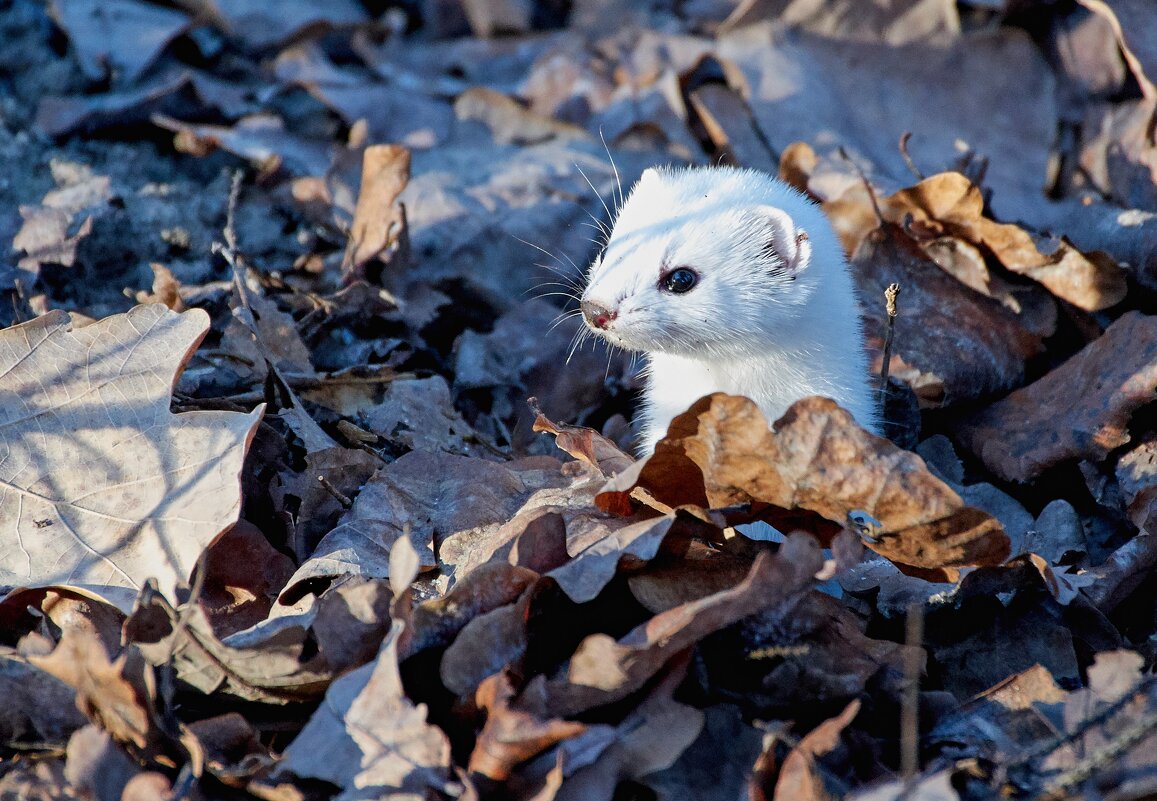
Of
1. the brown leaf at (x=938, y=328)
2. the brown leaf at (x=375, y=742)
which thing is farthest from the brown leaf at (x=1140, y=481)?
the brown leaf at (x=375, y=742)

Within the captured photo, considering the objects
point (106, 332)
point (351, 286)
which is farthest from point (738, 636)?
point (351, 286)

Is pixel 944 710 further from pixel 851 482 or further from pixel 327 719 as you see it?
pixel 327 719

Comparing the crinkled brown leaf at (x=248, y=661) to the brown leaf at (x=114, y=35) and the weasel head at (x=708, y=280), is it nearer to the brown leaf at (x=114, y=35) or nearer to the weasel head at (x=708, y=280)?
the weasel head at (x=708, y=280)

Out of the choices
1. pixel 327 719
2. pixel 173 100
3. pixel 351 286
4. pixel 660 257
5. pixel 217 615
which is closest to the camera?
pixel 327 719

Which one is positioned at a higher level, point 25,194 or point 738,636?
point 25,194

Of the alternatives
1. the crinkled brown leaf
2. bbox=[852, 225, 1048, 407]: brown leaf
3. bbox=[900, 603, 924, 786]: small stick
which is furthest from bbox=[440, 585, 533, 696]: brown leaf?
bbox=[852, 225, 1048, 407]: brown leaf

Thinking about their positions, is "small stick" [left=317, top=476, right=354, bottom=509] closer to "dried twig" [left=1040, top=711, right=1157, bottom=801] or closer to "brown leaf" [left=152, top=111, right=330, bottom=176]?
"dried twig" [left=1040, top=711, right=1157, bottom=801]

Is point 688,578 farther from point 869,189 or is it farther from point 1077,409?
point 869,189

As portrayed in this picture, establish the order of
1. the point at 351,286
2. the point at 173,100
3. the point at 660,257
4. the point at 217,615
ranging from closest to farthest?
the point at 217,615 < the point at 660,257 < the point at 351,286 < the point at 173,100
